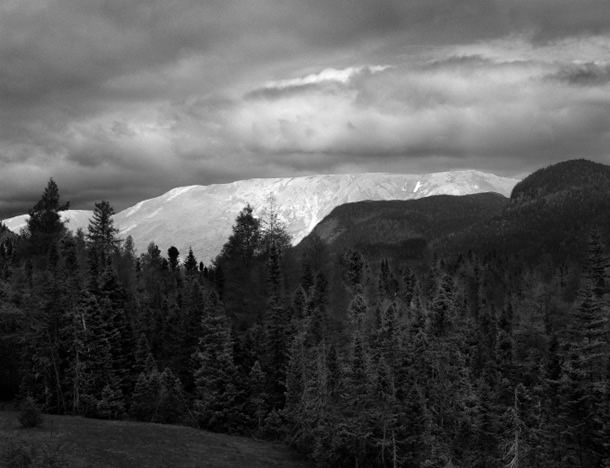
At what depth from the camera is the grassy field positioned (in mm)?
40969

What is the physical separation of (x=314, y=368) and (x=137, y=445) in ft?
62.2

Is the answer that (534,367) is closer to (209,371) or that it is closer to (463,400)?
(463,400)

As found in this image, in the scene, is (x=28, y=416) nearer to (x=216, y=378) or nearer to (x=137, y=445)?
(x=137, y=445)

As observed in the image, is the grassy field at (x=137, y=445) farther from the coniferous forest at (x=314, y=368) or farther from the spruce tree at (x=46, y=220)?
the spruce tree at (x=46, y=220)

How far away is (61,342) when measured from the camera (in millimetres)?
61406

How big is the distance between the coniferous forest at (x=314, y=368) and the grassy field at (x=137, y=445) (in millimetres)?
4561

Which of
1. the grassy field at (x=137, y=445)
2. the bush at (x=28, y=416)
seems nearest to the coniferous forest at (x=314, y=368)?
the grassy field at (x=137, y=445)

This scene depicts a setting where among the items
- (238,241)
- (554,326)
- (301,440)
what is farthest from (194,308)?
(554,326)

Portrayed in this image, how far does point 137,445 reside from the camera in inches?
1841

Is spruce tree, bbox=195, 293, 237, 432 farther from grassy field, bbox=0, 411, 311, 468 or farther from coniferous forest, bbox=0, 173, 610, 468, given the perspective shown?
grassy field, bbox=0, 411, 311, 468

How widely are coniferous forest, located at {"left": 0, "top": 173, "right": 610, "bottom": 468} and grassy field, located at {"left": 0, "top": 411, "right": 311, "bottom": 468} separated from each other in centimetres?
456

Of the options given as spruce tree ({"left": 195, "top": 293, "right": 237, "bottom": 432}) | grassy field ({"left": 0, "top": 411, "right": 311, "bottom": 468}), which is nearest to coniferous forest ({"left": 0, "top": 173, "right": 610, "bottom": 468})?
spruce tree ({"left": 195, "top": 293, "right": 237, "bottom": 432})

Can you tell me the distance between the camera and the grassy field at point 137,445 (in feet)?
134

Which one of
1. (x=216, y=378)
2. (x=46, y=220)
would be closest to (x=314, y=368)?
(x=216, y=378)
